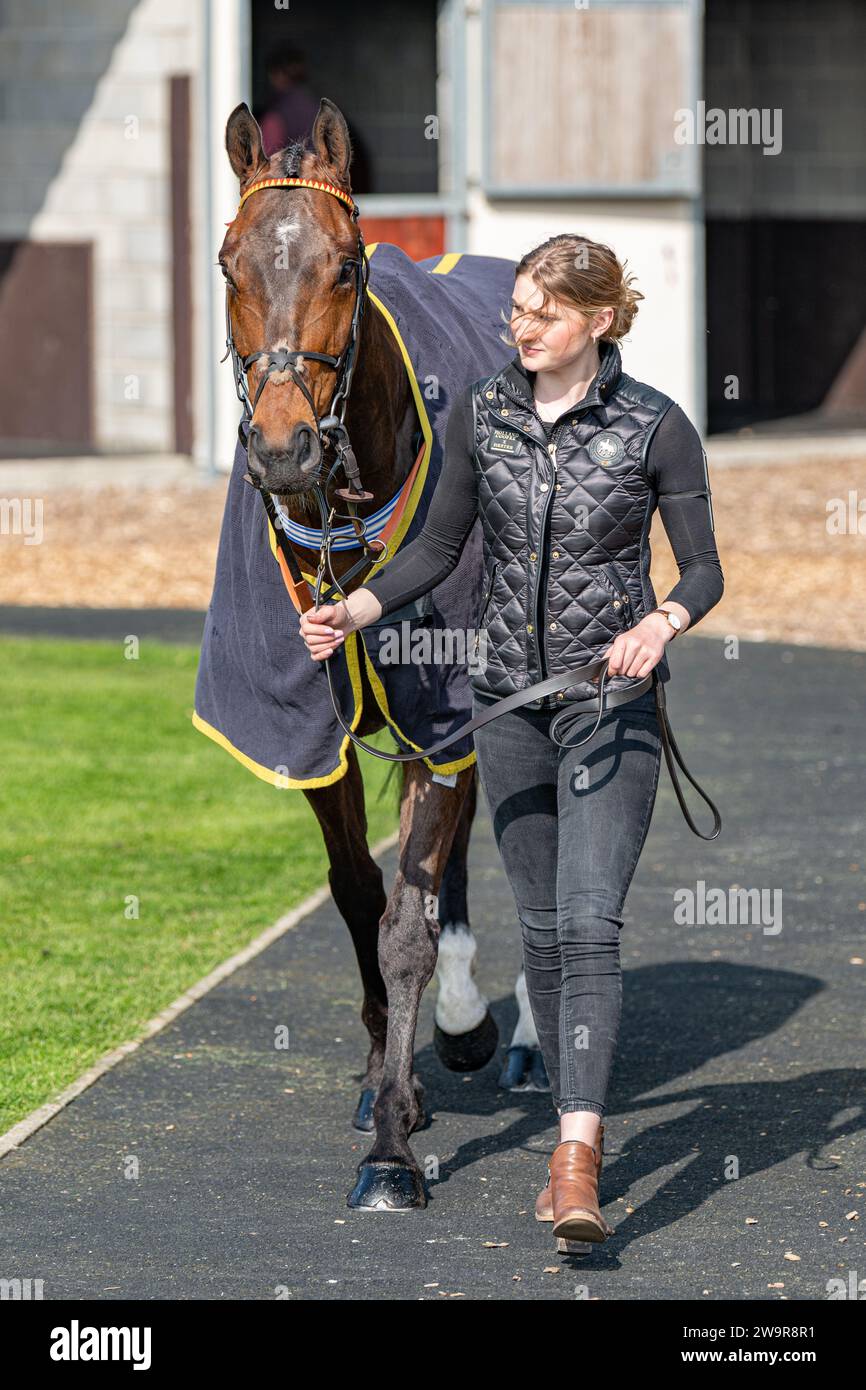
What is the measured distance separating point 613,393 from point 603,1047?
1353 mm

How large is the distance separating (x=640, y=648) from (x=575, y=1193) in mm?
1082

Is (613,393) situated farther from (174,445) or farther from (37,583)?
(174,445)

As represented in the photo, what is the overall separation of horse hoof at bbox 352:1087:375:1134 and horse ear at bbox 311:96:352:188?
2.22 metres

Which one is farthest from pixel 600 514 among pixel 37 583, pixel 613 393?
pixel 37 583

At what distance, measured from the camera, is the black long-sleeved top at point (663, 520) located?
448 cm

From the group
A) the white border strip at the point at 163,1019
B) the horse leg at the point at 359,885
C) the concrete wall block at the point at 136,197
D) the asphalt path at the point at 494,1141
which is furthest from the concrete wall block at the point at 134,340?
the horse leg at the point at 359,885

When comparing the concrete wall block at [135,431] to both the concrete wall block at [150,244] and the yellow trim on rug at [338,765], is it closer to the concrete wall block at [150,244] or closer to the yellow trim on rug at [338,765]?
the concrete wall block at [150,244]

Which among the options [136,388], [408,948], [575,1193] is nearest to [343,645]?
[408,948]

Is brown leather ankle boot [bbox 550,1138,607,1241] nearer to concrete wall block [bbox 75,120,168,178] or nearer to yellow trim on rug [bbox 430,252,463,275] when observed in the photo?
yellow trim on rug [bbox 430,252,463,275]

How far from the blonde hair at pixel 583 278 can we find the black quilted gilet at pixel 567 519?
101 mm

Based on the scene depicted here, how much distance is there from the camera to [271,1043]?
607 cm

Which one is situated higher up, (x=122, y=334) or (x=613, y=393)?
(x=122, y=334)

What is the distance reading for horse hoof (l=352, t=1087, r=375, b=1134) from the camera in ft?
17.5

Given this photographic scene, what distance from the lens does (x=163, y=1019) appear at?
6242 millimetres
